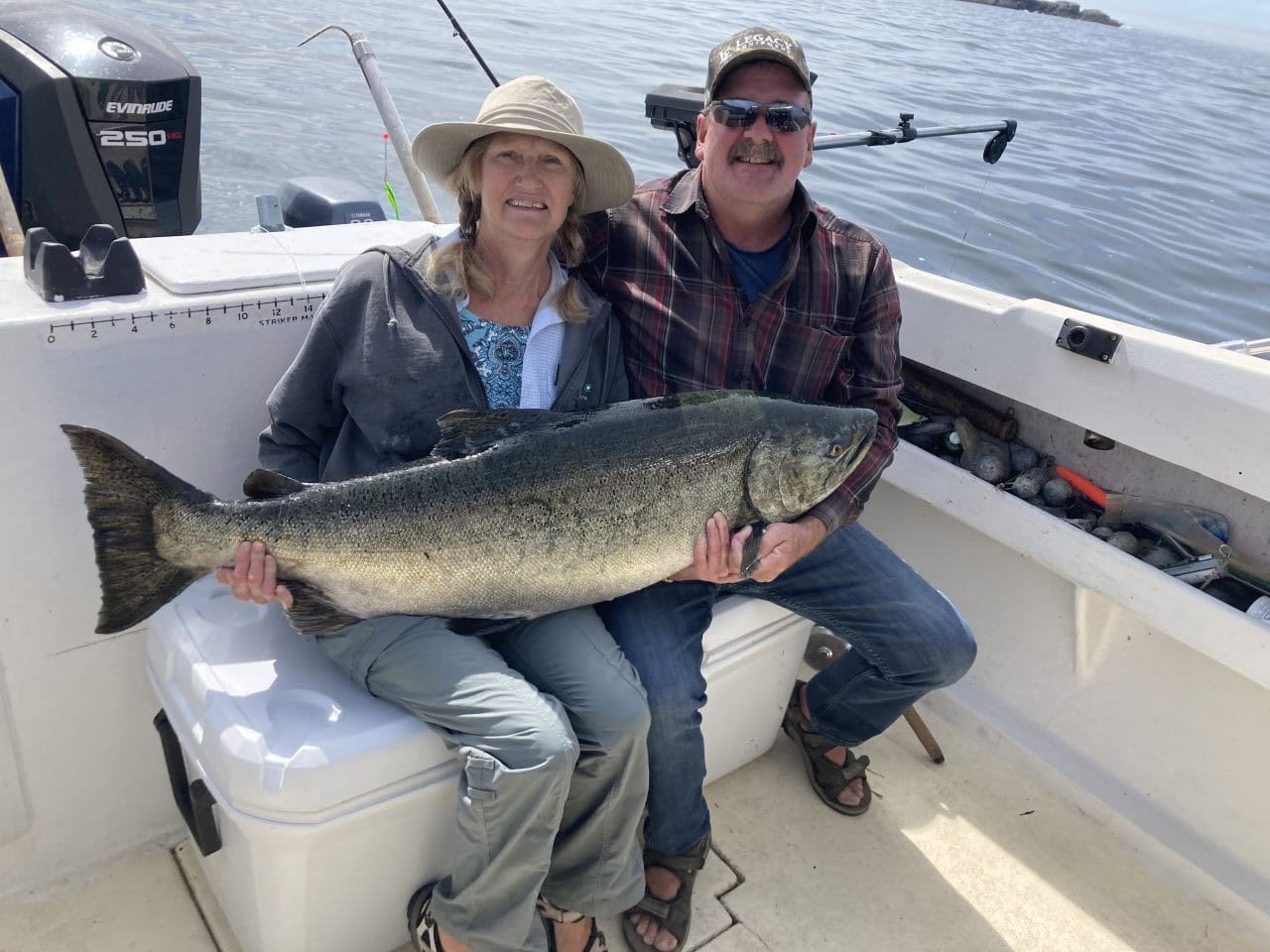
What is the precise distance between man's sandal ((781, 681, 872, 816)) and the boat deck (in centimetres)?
4

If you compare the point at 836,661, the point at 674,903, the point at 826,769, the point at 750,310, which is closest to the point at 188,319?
the point at 750,310

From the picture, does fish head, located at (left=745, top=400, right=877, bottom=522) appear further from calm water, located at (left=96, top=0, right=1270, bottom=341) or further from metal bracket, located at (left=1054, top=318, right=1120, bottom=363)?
calm water, located at (left=96, top=0, right=1270, bottom=341)

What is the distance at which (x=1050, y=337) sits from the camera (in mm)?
3215

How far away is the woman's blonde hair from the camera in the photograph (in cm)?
250

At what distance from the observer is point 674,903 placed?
2.60 metres

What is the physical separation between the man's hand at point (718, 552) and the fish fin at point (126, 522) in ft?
3.83

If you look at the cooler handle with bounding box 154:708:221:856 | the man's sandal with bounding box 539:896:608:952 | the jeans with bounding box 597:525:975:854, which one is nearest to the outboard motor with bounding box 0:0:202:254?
the cooler handle with bounding box 154:708:221:856

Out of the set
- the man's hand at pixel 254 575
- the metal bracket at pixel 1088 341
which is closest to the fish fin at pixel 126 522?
the man's hand at pixel 254 575

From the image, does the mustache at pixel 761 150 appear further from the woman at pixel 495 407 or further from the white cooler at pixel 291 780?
the white cooler at pixel 291 780

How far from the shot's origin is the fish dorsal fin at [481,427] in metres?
2.29

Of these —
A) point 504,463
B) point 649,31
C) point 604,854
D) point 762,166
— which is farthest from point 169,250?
point 649,31

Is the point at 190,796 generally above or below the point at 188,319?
below

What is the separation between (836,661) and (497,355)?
1.50m

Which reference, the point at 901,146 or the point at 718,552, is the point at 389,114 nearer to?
the point at 718,552
